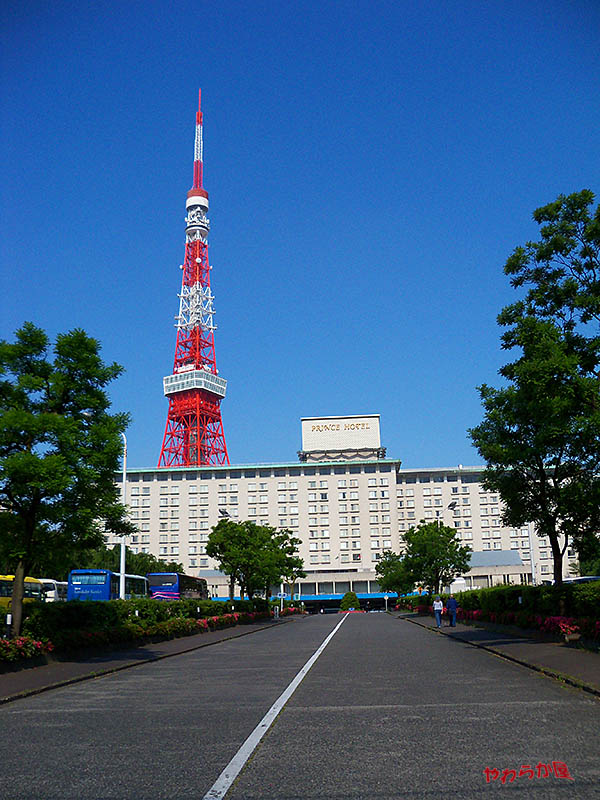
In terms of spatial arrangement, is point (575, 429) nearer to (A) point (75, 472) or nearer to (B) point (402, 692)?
(B) point (402, 692)

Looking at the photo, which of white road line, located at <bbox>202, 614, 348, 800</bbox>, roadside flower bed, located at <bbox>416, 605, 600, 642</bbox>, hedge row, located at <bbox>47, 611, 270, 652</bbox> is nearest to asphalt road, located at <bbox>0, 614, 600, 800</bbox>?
white road line, located at <bbox>202, 614, 348, 800</bbox>

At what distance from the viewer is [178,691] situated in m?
13.1

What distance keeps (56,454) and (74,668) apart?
16.6 feet

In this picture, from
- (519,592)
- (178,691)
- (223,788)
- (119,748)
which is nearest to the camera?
(223,788)

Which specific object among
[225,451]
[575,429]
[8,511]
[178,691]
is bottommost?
[178,691]

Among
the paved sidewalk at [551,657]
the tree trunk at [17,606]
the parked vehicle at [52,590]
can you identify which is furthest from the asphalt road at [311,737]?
the parked vehicle at [52,590]

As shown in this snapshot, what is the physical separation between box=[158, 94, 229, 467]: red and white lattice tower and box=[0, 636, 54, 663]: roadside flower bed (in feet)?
376

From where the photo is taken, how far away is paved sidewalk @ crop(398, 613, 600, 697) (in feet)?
41.4

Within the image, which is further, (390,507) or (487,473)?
(390,507)

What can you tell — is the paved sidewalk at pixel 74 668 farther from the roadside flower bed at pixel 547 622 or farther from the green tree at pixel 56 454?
the roadside flower bed at pixel 547 622

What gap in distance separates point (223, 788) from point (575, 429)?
47.4 feet

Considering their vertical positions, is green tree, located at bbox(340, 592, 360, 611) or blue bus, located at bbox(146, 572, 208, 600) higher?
blue bus, located at bbox(146, 572, 208, 600)

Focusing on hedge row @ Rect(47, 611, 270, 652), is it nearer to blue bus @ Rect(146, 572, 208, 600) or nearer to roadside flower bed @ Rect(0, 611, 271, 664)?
roadside flower bed @ Rect(0, 611, 271, 664)

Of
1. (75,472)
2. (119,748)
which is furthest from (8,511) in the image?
(119,748)
